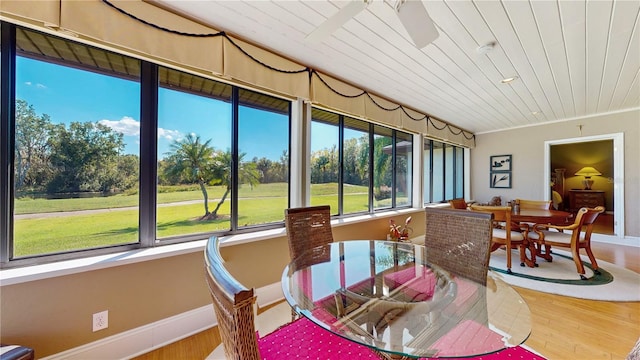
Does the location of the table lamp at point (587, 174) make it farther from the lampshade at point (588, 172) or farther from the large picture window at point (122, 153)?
the large picture window at point (122, 153)

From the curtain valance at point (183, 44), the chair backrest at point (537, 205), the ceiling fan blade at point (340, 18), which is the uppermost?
the curtain valance at point (183, 44)

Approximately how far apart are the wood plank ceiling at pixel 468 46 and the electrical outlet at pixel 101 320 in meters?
2.23

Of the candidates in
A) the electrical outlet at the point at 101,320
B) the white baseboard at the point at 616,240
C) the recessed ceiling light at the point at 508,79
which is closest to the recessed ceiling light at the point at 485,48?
the recessed ceiling light at the point at 508,79

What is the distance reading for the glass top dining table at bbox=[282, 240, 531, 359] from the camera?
1152mm

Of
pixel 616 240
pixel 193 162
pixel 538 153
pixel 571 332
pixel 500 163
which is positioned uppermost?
pixel 538 153

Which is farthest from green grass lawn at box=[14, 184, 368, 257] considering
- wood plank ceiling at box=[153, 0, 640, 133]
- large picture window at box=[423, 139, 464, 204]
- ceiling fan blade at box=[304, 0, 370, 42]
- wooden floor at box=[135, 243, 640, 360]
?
large picture window at box=[423, 139, 464, 204]

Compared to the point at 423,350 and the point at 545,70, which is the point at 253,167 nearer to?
the point at 423,350

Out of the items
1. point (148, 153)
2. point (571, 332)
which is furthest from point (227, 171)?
point (571, 332)

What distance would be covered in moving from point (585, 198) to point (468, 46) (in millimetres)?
7944

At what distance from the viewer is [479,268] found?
1692 mm

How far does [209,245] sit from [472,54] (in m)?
2.82

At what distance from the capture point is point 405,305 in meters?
1.61

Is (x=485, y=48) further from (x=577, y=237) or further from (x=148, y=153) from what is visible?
(x=148, y=153)

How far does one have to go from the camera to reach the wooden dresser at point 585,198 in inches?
263
